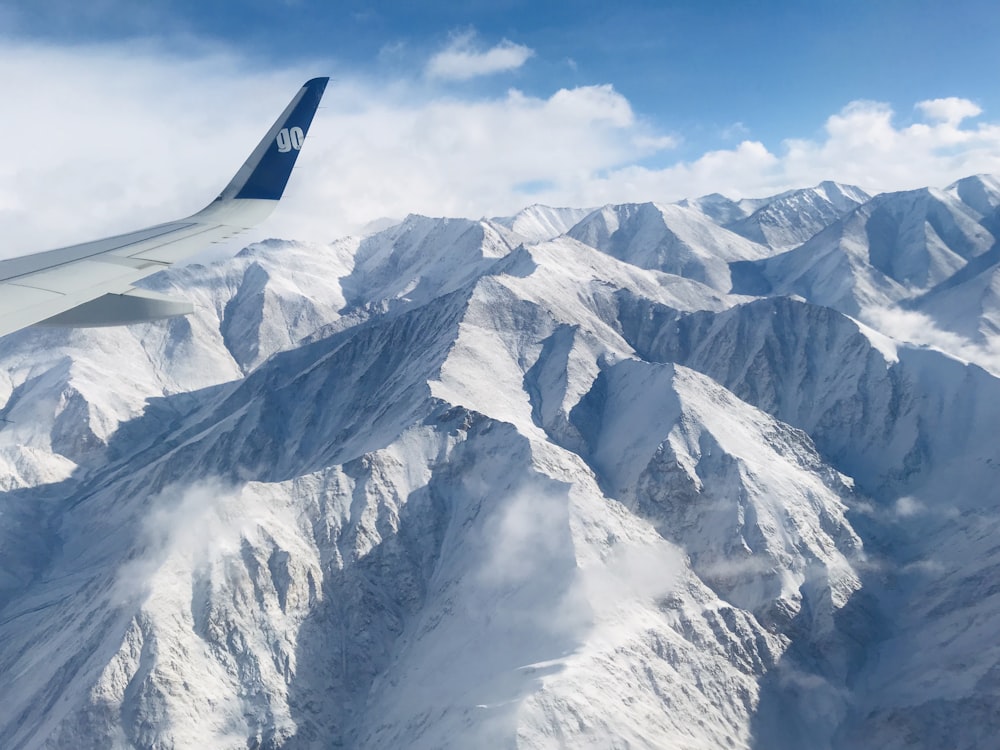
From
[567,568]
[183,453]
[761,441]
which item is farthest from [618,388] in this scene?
[183,453]

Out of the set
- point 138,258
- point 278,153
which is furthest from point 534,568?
point 138,258

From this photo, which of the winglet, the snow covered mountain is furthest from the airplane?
the snow covered mountain

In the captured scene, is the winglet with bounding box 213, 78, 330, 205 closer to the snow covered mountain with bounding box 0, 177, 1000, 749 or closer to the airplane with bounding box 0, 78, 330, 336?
the airplane with bounding box 0, 78, 330, 336

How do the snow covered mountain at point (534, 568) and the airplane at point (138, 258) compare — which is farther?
the snow covered mountain at point (534, 568)

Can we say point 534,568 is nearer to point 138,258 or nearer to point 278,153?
point 278,153

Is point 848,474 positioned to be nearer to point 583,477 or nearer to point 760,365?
point 760,365

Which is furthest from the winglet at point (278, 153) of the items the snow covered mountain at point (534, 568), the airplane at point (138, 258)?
the snow covered mountain at point (534, 568)

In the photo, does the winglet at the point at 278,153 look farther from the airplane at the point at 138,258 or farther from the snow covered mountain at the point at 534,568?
the snow covered mountain at the point at 534,568

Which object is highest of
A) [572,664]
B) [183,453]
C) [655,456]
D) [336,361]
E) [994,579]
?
[336,361]
